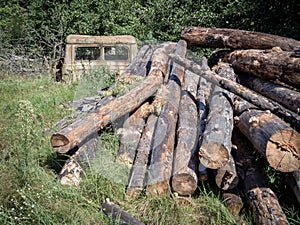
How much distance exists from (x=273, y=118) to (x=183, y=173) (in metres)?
0.98

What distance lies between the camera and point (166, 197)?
359 centimetres

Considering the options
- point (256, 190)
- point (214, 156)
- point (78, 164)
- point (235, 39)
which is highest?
point (235, 39)

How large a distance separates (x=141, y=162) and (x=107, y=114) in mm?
833

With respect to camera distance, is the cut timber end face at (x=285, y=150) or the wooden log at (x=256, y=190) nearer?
the wooden log at (x=256, y=190)

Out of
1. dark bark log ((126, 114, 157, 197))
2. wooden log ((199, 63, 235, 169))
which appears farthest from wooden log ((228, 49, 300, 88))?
dark bark log ((126, 114, 157, 197))

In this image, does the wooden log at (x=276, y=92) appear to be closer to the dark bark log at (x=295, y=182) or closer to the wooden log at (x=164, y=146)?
the dark bark log at (x=295, y=182)

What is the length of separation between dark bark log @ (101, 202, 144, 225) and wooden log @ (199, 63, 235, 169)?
794 millimetres

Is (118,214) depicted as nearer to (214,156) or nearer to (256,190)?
(214,156)

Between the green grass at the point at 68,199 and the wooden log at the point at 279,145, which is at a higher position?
the wooden log at the point at 279,145

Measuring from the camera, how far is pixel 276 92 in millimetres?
4738

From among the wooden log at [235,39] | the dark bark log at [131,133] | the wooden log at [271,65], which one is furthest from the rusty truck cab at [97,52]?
the dark bark log at [131,133]

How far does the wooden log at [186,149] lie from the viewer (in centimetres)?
362

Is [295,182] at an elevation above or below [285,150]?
below

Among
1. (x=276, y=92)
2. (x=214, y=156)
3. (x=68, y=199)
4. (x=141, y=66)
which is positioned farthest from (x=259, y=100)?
(x=141, y=66)
